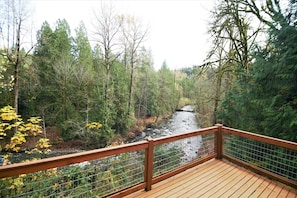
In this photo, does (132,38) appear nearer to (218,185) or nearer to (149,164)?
(149,164)

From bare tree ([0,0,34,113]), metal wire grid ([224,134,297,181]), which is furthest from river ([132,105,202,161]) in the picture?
bare tree ([0,0,34,113])

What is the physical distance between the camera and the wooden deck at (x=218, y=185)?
2.35 meters

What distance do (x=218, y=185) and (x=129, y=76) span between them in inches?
480

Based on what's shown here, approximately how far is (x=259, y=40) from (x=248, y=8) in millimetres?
1240

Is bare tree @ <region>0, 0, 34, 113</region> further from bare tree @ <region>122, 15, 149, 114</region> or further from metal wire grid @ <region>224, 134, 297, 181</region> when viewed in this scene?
metal wire grid @ <region>224, 134, 297, 181</region>

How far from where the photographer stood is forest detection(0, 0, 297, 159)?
12.8 feet

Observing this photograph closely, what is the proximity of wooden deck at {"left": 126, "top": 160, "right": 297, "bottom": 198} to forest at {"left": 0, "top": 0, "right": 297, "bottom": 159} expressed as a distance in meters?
1.34

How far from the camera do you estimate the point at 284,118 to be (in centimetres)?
354

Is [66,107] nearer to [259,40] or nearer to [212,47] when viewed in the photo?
[212,47]

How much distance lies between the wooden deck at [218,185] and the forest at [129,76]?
1.34 meters

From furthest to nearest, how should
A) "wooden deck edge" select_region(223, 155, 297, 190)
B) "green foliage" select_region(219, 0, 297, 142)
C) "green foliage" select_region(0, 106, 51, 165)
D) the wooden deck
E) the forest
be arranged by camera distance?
"green foliage" select_region(0, 106, 51, 165) < the forest < "green foliage" select_region(219, 0, 297, 142) < "wooden deck edge" select_region(223, 155, 297, 190) < the wooden deck

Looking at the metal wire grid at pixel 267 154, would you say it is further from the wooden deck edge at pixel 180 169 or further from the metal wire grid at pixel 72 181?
the metal wire grid at pixel 72 181

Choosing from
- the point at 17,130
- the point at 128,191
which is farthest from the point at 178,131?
the point at 128,191

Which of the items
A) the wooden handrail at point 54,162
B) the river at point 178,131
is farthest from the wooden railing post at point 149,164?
the river at point 178,131
